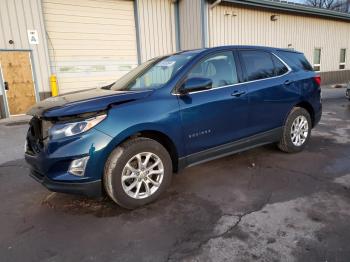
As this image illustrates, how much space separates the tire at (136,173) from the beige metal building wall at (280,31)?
1051 centimetres

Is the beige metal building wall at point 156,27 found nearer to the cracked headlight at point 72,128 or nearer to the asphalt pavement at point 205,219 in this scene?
the asphalt pavement at point 205,219

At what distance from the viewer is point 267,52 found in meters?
4.65

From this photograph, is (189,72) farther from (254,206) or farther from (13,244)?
(13,244)

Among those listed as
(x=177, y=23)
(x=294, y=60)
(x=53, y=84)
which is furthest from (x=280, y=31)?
(x=294, y=60)

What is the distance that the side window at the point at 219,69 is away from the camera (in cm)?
384

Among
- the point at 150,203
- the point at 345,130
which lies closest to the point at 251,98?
the point at 150,203

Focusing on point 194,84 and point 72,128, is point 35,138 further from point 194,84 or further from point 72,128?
point 194,84

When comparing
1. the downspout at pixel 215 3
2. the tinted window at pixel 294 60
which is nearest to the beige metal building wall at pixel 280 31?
the downspout at pixel 215 3

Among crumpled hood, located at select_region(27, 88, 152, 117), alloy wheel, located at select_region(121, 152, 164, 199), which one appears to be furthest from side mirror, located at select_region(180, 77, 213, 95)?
alloy wheel, located at select_region(121, 152, 164, 199)

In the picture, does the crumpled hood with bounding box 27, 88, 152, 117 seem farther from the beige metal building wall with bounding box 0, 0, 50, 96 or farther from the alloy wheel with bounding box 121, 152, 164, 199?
the beige metal building wall with bounding box 0, 0, 50, 96

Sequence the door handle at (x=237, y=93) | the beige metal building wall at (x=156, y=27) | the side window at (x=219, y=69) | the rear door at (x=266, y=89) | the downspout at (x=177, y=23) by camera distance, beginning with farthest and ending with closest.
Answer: the downspout at (x=177, y=23) < the beige metal building wall at (x=156, y=27) < the rear door at (x=266, y=89) < the door handle at (x=237, y=93) < the side window at (x=219, y=69)

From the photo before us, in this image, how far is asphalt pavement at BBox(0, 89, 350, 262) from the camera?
2508 millimetres

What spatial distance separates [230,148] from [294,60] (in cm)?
215

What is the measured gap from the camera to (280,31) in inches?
625
